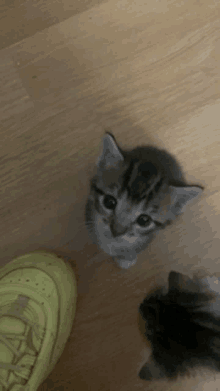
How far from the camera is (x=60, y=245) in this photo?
0.92 m

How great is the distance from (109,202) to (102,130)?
14.5 inches

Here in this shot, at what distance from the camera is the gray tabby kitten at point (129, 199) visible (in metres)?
0.70

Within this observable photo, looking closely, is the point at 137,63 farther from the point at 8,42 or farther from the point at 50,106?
the point at 8,42

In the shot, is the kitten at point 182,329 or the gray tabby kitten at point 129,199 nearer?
the gray tabby kitten at point 129,199

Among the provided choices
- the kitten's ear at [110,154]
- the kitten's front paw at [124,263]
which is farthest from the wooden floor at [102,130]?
the kitten's ear at [110,154]

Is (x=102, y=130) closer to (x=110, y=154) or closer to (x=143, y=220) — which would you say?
(x=110, y=154)

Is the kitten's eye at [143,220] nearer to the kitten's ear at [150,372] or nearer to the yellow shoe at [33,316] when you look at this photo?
the yellow shoe at [33,316]

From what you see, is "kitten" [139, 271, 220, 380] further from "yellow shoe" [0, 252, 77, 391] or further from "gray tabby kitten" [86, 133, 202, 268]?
"yellow shoe" [0, 252, 77, 391]

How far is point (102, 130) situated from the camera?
92cm

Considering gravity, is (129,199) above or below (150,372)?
above

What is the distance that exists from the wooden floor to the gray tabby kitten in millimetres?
72

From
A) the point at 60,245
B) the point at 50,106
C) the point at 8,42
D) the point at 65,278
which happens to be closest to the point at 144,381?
the point at 65,278

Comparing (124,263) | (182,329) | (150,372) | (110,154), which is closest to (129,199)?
(110,154)

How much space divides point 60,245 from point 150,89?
82 centimetres
